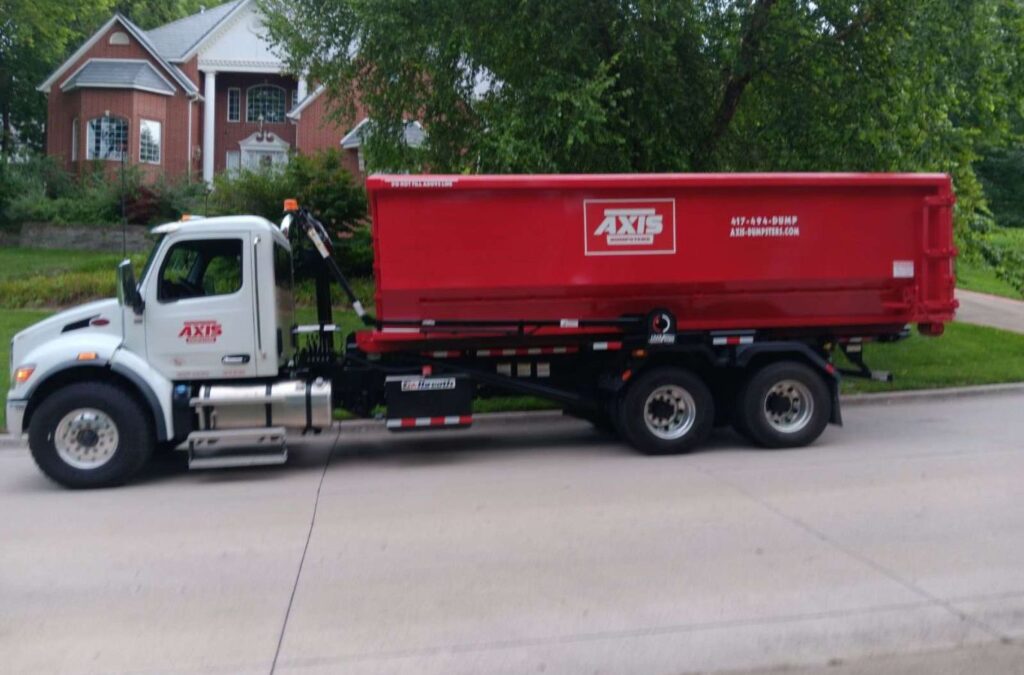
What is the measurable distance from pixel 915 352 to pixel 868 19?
Answer: 5960 mm

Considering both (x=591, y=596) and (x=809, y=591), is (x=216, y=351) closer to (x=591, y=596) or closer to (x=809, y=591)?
(x=591, y=596)

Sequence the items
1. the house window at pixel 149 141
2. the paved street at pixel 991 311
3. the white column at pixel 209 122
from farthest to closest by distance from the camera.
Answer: the white column at pixel 209 122, the house window at pixel 149 141, the paved street at pixel 991 311

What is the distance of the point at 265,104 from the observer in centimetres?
4284

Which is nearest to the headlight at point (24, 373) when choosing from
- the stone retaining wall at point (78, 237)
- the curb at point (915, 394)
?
the curb at point (915, 394)

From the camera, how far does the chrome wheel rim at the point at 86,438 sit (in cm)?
997

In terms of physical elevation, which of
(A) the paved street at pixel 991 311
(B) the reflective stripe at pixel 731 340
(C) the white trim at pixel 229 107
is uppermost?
(C) the white trim at pixel 229 107

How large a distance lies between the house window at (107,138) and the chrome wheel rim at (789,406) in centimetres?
3121

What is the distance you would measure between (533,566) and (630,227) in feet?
15.7

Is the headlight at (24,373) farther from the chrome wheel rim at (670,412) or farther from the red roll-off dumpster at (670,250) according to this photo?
the chrome wheel rim at (670,412)

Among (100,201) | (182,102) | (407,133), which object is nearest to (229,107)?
(182,102)

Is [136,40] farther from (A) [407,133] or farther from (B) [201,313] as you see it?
(B) [201,313]

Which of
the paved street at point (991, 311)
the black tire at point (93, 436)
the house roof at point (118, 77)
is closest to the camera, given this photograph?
the black tire at point (93, 436)

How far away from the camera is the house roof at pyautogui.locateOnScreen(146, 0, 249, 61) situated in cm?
4034

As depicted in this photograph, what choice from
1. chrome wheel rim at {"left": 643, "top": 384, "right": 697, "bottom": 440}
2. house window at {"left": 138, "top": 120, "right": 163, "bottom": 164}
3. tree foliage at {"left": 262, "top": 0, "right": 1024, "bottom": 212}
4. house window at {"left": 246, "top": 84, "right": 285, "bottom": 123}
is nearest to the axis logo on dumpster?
chrome wheel rim at {"left": 643, "top": 384, "right": 697, "bottom": 440}
